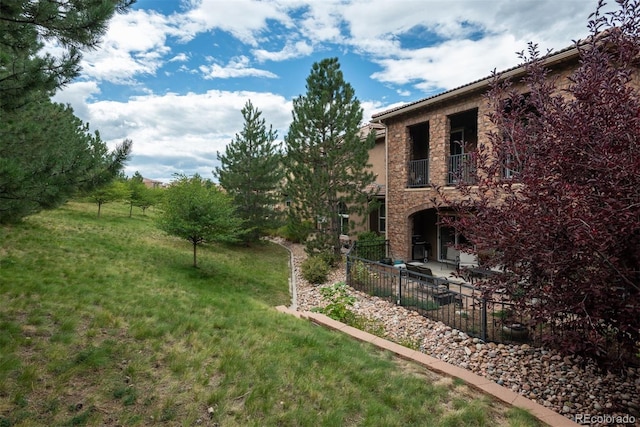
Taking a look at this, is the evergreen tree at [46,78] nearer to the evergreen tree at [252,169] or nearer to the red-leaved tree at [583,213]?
the red-leaved tree at [583,213]

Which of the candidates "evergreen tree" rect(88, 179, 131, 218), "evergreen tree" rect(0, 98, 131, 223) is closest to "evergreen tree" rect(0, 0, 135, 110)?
"evergreen tree" rect(0, 98, 131, 223)

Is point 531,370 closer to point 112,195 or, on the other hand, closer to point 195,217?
point 195,217

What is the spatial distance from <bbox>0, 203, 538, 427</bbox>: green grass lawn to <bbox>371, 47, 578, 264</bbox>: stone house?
7.93 m

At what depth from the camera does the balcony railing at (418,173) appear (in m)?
13.4

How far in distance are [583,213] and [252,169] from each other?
16.3 metres

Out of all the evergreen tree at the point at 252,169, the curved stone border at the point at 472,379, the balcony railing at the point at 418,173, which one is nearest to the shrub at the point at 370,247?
the balcony railing at the point at 418,173

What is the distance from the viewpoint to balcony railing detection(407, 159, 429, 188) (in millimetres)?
13422

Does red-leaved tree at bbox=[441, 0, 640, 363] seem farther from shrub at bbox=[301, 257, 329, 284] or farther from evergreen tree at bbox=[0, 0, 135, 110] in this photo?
shrub at bbox=[301, 257, 329, 284]

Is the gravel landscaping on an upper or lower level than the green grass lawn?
lower

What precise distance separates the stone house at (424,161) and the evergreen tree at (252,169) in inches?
253

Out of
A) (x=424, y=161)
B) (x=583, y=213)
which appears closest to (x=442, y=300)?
(x=583, y=213)

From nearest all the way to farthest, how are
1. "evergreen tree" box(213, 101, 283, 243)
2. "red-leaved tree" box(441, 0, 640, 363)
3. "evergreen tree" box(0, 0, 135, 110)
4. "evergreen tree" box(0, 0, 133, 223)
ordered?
1. "red-leaved tree" box(441, 0, 640, 363)
2. "evergreen tree" box(0, 0, 133, 223)
3. "evergreen tree" box(0, 0, 135, 110)
4. "evergreen tree" box(213, 101, 283, 243)

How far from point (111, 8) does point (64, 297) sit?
16.4 feet

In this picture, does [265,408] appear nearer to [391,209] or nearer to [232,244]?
[391,209]
